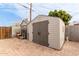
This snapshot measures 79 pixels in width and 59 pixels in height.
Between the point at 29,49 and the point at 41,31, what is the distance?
514 mm

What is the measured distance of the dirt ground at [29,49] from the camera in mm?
4246

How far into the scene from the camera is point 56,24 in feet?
14.7

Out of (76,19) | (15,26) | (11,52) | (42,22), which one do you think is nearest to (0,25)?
(15,26)

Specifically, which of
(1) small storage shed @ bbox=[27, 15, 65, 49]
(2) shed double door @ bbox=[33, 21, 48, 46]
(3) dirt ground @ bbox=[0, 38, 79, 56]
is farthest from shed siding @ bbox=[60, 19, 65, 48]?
(2) shed double door @ bbox=[33, 21, 48, 46]

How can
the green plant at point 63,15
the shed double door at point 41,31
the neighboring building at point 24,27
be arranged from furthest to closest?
the shed double door at point 41,31, the neighboring building at point 24,27, the green plant at point 63,15

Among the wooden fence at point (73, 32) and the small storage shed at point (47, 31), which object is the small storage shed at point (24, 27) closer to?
the small storage shed at point (47, 31)

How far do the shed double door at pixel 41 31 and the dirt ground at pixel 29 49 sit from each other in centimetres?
18

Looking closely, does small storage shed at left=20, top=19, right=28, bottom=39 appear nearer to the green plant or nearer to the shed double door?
the shed double door

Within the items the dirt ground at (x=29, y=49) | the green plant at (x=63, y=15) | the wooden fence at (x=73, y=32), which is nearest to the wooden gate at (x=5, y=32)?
the dirt ground at (x=29, y=49)

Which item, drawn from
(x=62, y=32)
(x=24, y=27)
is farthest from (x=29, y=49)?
(x=62, y=32)

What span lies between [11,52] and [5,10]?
861 mm

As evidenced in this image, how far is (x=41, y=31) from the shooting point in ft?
15.1

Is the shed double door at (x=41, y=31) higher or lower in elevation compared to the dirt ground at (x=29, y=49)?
higher

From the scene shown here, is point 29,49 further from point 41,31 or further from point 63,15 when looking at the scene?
point 63,15
